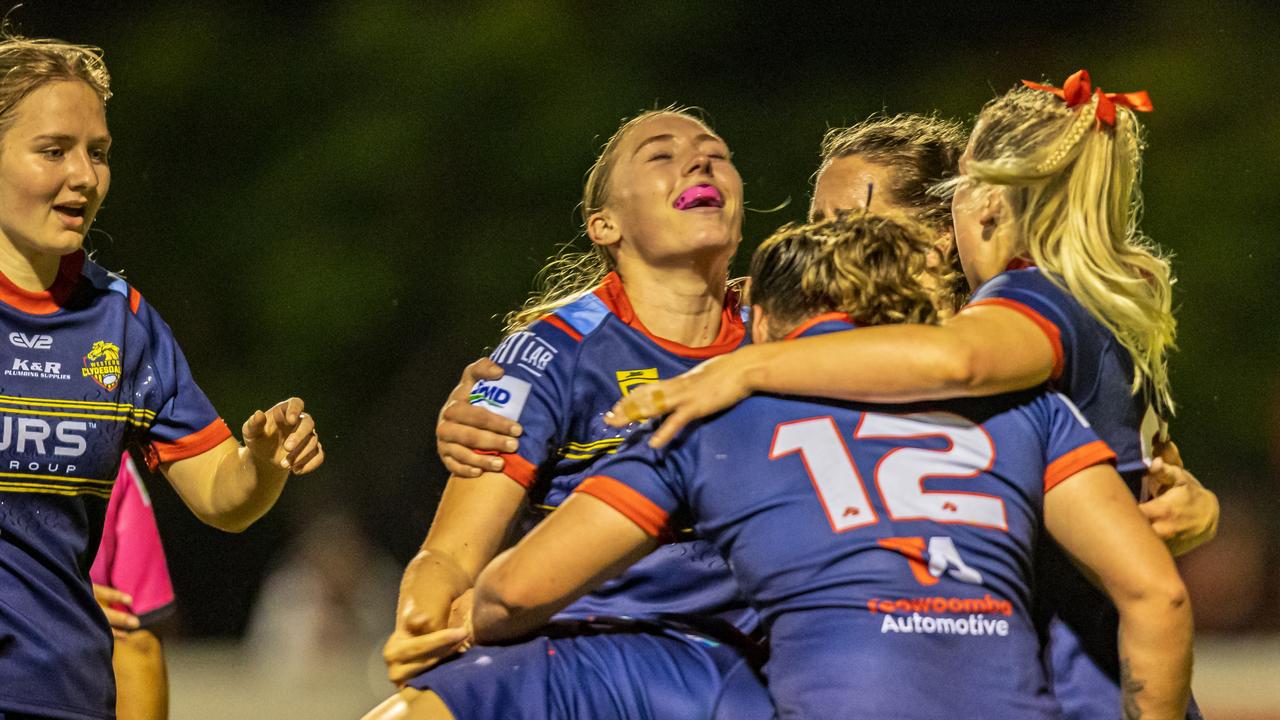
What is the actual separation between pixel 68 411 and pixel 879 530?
192 centimetres

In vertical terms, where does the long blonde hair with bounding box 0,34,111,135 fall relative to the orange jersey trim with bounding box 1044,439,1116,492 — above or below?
above

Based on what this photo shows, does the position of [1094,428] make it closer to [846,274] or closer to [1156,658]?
[1156,658]

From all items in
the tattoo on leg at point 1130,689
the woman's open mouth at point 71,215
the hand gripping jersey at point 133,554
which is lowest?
the hand gripping jersey at point 133,554

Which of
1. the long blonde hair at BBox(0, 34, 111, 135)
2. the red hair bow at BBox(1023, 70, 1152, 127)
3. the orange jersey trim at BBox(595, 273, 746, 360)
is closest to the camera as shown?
the red hair bow at BBox(1023, 70, 1152, 127)

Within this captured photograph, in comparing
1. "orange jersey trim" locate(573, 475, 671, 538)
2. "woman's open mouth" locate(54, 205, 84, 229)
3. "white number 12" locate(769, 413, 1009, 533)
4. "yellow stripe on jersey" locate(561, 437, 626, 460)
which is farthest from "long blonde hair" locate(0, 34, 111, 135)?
"white number 12" locate(769, 413, 1009, 533)

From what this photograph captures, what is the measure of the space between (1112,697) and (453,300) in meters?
9.18

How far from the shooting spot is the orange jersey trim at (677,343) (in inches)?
163

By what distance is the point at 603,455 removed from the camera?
3.99 meters

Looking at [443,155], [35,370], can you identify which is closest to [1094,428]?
[35,370]

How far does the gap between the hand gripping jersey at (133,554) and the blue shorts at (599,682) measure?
137 centimetres

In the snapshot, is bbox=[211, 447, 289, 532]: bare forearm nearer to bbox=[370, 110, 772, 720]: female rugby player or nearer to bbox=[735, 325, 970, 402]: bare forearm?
bbox=[370, 110, 772, 720]: female rugby player

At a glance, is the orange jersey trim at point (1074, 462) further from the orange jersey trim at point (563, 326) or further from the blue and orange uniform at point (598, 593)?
the orange jersey trim at point (563, 326)

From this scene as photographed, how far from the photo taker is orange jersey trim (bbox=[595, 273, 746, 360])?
415 cm

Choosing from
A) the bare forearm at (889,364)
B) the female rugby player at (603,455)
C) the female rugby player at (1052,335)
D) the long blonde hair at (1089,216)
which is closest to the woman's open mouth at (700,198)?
the female rugby player at (603,455)
